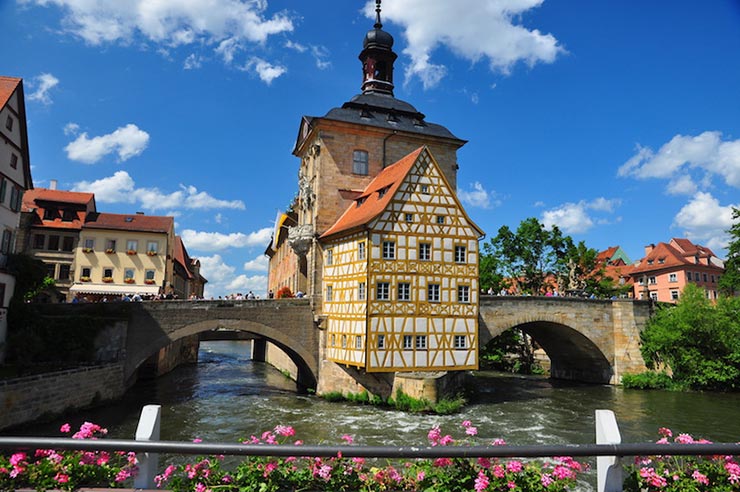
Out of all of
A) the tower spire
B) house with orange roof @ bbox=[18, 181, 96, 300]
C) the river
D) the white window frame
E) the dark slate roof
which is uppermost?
the tower spire

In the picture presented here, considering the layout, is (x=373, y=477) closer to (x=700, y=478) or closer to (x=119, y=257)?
(x=700, y=478)

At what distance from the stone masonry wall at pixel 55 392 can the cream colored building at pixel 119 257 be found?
1482 centimetres

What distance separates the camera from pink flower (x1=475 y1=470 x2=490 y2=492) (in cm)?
382

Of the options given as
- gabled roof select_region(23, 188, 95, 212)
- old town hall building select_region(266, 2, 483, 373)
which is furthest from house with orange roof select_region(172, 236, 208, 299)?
old town hall building select_region(266, 2, 483, 373)

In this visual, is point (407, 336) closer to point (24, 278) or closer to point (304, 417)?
point (304, 417)

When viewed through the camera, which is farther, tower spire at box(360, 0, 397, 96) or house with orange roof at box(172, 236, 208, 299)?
house with orange roof at box(172, 236, 208, 299)

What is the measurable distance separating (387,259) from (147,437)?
1896 centimetres

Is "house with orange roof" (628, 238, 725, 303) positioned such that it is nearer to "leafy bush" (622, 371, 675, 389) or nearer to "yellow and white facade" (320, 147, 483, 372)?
"leafy bush" (622, 371, 675, 389)

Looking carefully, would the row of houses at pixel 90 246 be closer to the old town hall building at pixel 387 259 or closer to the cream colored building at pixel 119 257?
the cream colored building at pixel 119 257

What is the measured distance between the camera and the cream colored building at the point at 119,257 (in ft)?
116

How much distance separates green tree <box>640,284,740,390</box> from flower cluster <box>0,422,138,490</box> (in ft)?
104

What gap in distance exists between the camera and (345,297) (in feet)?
79.2

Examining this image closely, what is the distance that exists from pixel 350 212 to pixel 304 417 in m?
10.4

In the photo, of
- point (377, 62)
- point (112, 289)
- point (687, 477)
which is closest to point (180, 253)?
point (112, 289)
